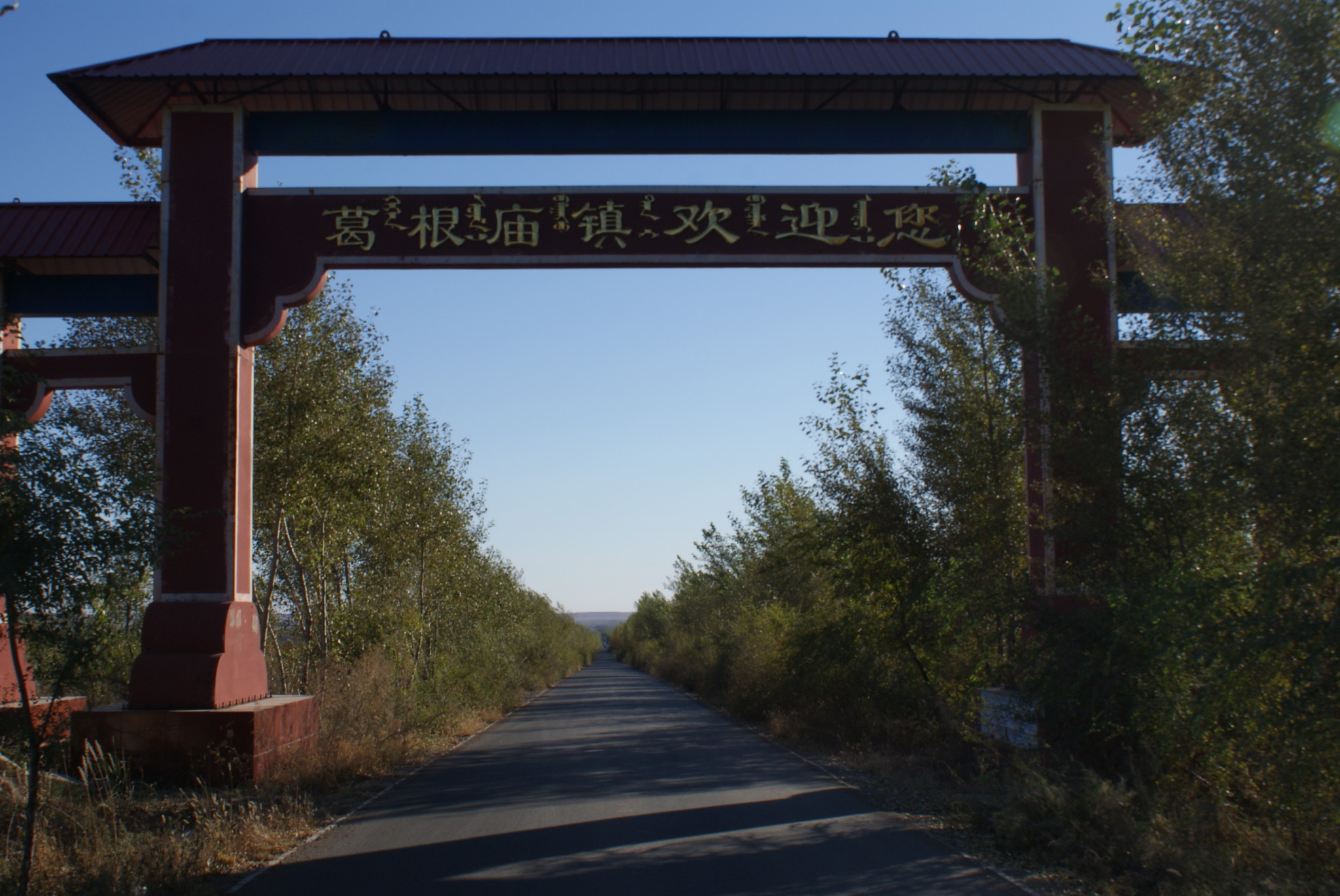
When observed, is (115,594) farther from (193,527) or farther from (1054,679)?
(1054,679)

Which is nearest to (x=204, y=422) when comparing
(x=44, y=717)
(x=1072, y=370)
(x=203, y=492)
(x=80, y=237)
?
(x=203, y=492)

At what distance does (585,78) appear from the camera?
13.8 metres

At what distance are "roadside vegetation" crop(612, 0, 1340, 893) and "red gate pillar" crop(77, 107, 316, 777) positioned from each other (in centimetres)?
843

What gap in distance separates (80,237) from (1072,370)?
495 inches

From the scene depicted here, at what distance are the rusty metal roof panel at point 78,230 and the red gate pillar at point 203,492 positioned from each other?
771 mm

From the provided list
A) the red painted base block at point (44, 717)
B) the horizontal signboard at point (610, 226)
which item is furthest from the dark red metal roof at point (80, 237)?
the red painted base block at point (44, 717)

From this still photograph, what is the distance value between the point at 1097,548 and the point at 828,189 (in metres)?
6.06

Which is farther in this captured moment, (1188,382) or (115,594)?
(1188,382)

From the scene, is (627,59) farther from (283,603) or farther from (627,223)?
(283,603)

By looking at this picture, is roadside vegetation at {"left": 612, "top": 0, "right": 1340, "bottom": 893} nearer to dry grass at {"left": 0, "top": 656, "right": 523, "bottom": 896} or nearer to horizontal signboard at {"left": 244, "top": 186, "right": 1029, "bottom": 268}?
horizontal signboard at {"left": 244, "top": 186, "right": 1029, "bottom": 268}

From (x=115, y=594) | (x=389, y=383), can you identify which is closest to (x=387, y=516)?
(x=389, y=383)

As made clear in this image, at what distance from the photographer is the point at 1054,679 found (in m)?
10.4

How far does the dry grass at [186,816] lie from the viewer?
7789 mm

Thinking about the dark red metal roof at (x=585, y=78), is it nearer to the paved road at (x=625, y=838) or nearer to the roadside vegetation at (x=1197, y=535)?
the roadside vegetation at (x=1197, y=535)
